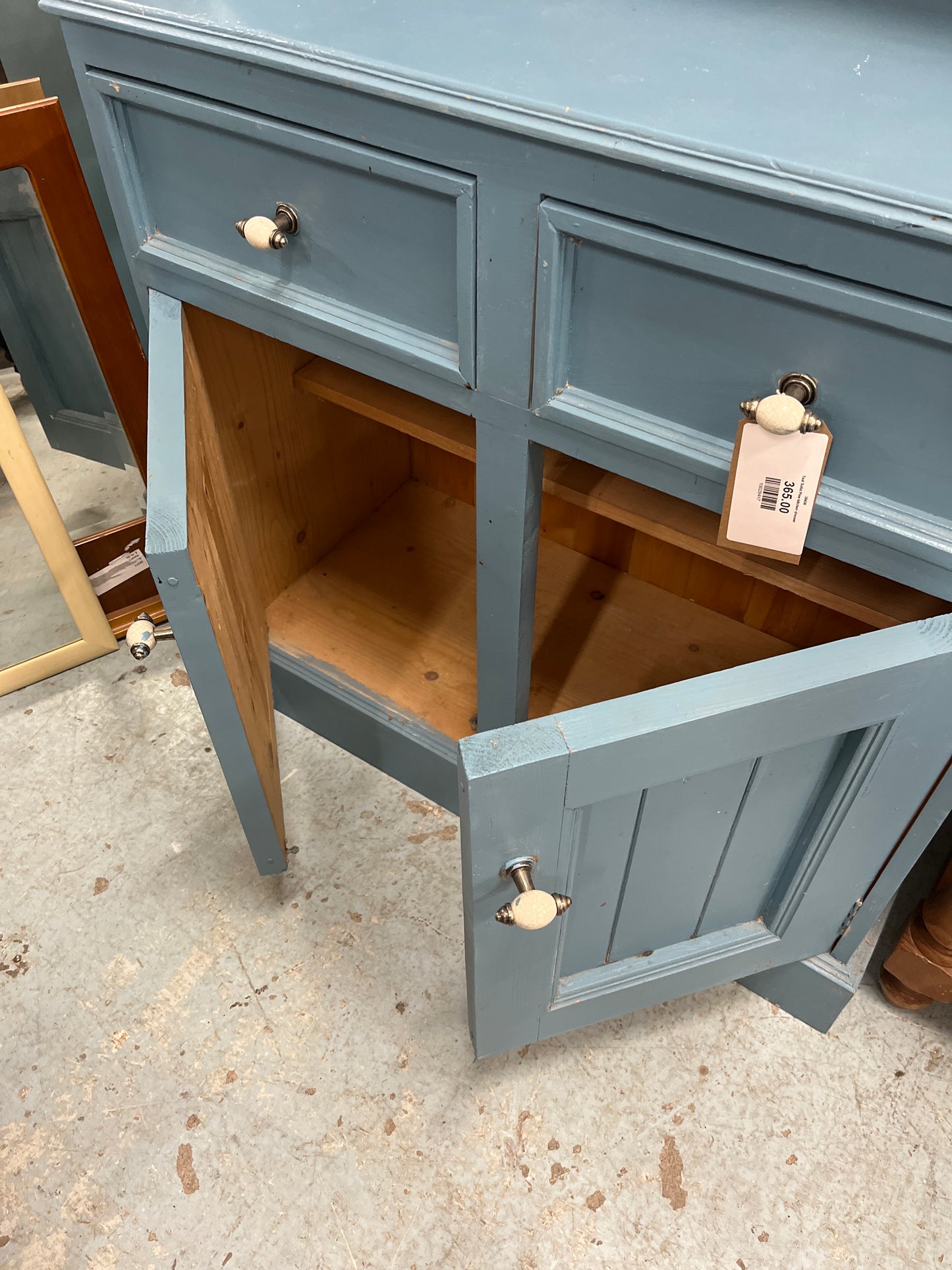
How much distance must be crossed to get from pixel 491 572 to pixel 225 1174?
2.28 feet

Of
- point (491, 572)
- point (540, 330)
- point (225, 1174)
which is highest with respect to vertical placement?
point (540, 330)

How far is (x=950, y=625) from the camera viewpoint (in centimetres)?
59

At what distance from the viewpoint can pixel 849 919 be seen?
866 millimetres

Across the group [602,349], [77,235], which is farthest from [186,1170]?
[77,235]

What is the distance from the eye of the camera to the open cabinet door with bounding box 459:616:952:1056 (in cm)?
56

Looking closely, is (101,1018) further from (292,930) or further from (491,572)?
(491,572)

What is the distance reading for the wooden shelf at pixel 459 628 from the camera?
118 centimetres

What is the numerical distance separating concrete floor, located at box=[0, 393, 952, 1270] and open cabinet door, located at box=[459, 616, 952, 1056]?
0.58 ft

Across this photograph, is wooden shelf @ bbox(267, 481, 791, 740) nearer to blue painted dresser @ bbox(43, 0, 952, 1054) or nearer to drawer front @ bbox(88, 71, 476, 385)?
blue painted dresser @ bbox(43, 0, 952, 1054)

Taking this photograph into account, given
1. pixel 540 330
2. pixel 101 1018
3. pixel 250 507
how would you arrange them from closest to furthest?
pixel 540 330, pixel 101 1018, pixel 250 507

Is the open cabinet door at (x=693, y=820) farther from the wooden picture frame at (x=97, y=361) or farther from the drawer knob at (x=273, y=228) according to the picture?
the wooden picture frame at (x=97, y=361)

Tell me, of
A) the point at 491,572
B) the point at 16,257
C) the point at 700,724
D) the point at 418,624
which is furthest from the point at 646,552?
the point at 16,257

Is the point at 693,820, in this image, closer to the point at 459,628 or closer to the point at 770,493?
the point at 770,493

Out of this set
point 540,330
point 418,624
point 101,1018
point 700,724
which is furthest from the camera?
point 418,624
